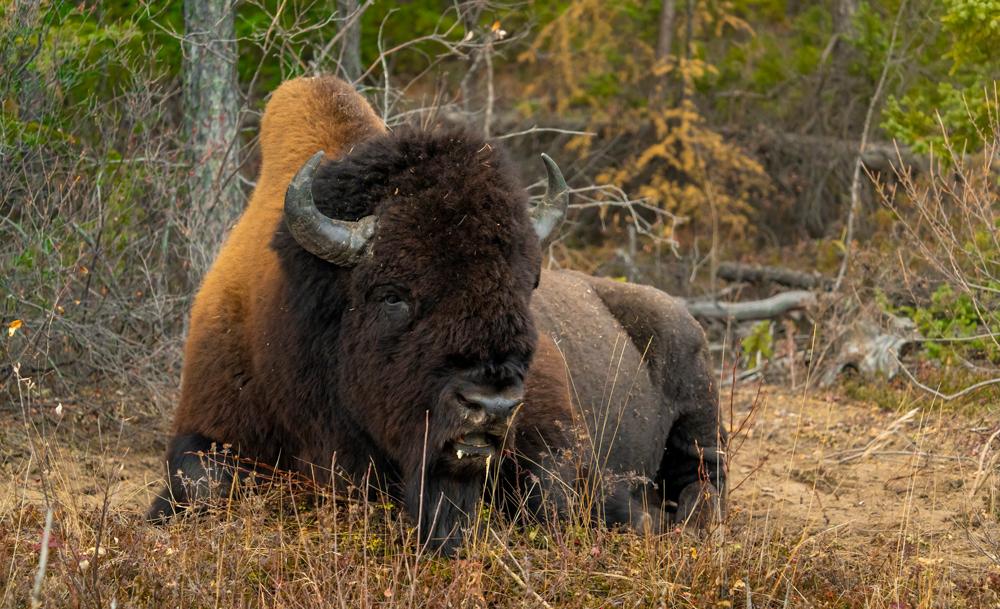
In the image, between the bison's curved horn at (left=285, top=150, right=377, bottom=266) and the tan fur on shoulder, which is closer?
the bison's curved horn at (left=285, top=150, right=377, bottom=266)

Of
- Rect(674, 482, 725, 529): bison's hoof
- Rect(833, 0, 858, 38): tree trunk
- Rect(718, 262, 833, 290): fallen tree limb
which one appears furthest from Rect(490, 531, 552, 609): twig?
Rect(833, 0, 858, 38): tree trunk

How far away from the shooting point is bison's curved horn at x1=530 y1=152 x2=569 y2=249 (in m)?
5.42

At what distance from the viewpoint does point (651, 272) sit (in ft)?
49.6

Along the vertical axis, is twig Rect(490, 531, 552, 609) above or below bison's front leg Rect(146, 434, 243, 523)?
above

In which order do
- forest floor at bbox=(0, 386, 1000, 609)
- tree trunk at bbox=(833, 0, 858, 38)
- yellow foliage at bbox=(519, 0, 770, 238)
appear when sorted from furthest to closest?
tree trunk at bbox=(833, 0, 858, 38) < yellow foliage at bbox=(519, 0, 770, 238) < forest floor at bbox=(0, 386, 1000, 609)

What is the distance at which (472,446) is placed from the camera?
468 cm

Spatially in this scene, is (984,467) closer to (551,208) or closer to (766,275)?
(551,208)

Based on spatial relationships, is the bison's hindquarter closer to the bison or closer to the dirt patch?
the bison

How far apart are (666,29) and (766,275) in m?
4.48

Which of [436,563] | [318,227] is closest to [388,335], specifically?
[318,227]

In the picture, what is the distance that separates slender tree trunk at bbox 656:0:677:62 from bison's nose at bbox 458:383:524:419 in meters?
13.0

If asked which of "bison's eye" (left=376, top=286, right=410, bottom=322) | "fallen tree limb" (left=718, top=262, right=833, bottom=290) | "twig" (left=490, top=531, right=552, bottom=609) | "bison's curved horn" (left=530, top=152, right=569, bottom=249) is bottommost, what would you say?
"fallen tree limb" (left=718, top=262, right=833, bottom=290)

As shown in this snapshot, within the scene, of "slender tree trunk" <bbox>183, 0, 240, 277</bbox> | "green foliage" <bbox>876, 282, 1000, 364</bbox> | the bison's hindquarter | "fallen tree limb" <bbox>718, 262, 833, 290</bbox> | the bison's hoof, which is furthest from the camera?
"fallen tree limb" <bbox>718, 262, 833, 290</bbox>

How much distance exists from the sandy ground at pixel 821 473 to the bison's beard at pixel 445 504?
3.99 feet
